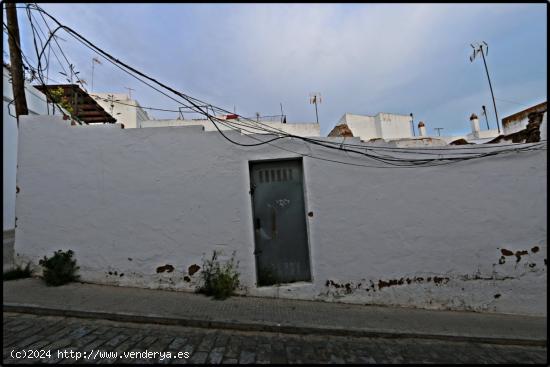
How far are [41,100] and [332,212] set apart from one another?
41.4ft

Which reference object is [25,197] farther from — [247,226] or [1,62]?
[247,226]

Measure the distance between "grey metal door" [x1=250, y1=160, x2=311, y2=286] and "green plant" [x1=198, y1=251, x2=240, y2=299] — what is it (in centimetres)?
44

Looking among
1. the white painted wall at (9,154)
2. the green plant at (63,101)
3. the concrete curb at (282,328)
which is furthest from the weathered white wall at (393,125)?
the white painted wall at (9,154)

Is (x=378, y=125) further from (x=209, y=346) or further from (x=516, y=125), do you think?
(x=209, y=346)

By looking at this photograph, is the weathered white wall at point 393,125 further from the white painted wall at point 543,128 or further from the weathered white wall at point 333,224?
the weathered white wall at point 333,224

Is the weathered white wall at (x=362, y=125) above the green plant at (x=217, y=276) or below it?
above

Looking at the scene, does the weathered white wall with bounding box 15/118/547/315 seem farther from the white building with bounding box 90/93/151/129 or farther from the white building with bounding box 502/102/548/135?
the white building with bounding box 90/93/151/129

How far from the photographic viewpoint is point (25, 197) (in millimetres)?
5035

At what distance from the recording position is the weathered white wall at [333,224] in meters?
4.76

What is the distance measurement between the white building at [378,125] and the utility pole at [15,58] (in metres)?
15.3

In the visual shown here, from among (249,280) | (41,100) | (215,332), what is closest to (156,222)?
(249,280)

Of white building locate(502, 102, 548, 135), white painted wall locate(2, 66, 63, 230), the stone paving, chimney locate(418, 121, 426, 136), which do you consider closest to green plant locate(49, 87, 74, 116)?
white painted wall locate(2, 66, 63, 230)

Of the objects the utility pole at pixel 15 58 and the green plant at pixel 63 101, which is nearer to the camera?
the utility pole at pixel 15 58

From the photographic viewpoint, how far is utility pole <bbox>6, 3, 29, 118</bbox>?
5.21 m
